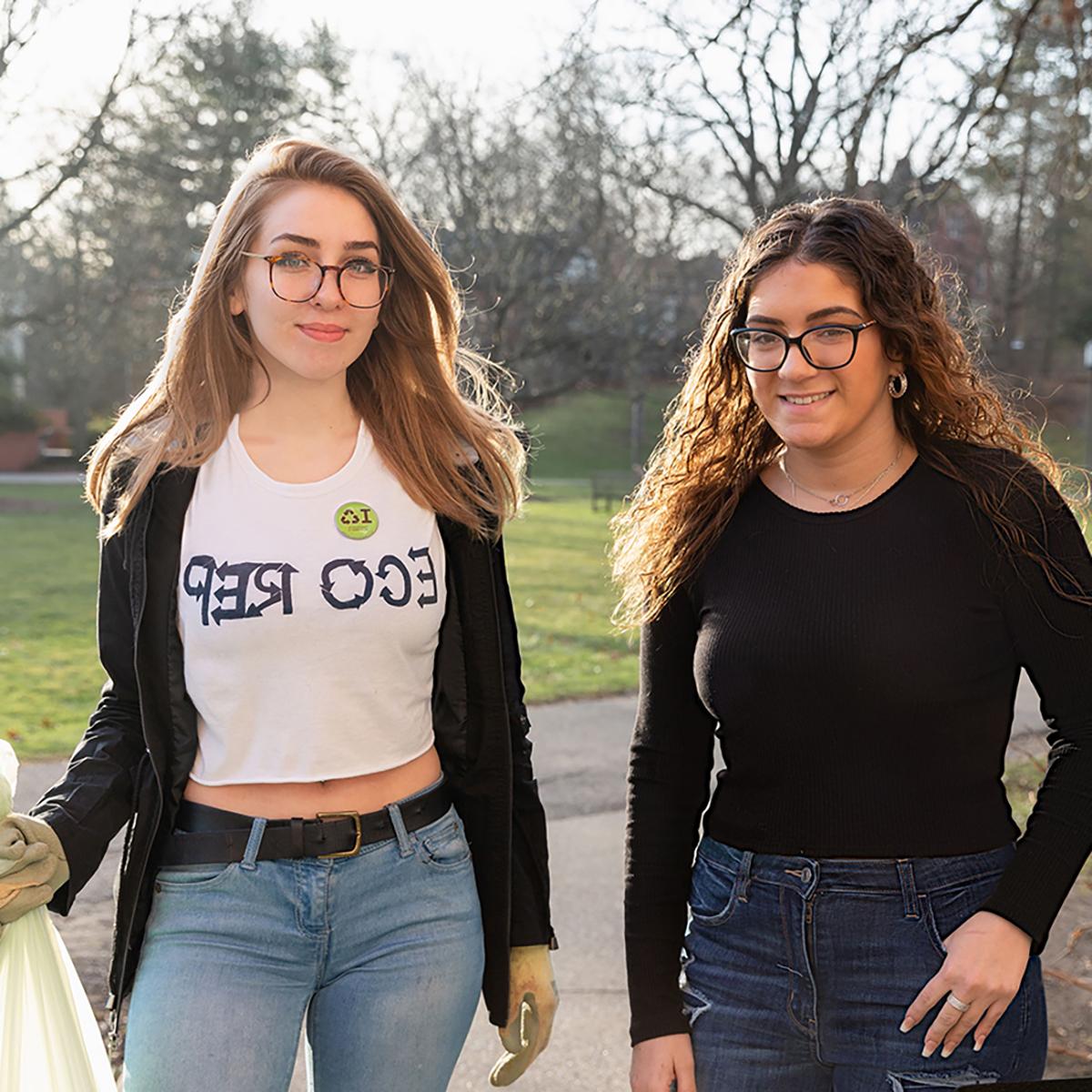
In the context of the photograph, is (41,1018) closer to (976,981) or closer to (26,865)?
(26,865)

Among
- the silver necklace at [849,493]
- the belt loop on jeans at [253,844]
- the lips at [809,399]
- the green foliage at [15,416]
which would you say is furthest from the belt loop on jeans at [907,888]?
the green foliage at [15,416]

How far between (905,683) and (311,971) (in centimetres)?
106

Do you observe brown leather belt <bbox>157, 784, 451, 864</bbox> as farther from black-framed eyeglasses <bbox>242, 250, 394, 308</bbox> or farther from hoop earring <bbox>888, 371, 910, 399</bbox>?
hoop earring <bbox>888, 371, 910, 399</bbox>

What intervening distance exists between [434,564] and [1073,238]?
3487 centimetres

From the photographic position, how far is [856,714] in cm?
202

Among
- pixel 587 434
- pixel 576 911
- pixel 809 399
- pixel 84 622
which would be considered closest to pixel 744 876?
pixel 809 399

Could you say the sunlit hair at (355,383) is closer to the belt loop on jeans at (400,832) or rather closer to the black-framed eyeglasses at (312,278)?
the black-framed eyeglasses at (312,278)

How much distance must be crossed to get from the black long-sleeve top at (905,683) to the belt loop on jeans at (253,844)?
0.66m

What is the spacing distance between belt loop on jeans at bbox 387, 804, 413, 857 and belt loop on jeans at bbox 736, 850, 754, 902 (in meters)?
0.55

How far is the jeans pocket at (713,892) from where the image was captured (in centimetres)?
212

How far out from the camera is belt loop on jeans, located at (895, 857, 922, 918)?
1.98 m

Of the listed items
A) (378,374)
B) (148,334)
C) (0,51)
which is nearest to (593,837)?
(378,374)

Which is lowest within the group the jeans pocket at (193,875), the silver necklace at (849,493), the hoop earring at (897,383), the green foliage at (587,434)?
the green foliage at (587,434)

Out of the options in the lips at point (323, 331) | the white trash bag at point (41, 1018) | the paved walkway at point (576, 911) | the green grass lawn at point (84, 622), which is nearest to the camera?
the white trash bag at point (41, 1018)
